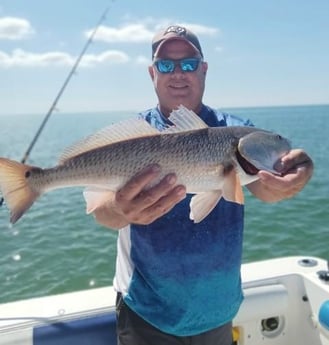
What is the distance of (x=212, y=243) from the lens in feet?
8.53

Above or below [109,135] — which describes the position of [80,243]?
below

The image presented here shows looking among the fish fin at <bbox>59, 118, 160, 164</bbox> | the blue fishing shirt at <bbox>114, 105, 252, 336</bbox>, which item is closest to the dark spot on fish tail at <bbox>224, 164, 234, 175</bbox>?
the blue fishing shirt at <bbox>114, 105, 252, 336</bbox>

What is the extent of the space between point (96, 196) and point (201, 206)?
0.61m

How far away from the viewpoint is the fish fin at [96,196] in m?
2.52

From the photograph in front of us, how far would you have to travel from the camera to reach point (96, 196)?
255 centimetres

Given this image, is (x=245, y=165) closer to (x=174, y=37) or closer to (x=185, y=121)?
(x=185, y=121)

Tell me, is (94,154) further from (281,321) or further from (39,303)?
(281,321)

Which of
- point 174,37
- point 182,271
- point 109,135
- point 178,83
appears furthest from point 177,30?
point 182,271

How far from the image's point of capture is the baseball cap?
2.92m

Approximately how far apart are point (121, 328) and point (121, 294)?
21cm

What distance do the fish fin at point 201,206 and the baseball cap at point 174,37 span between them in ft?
3.53

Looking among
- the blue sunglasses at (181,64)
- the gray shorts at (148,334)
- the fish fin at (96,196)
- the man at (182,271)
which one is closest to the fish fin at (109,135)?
the fish fin at (96,196)

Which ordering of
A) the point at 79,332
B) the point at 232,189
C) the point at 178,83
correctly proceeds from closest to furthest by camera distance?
1. the point at 232,189
2. the point at 178,83
3. the point at 79,332

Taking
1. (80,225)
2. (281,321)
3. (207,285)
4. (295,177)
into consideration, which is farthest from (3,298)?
(295,177)
